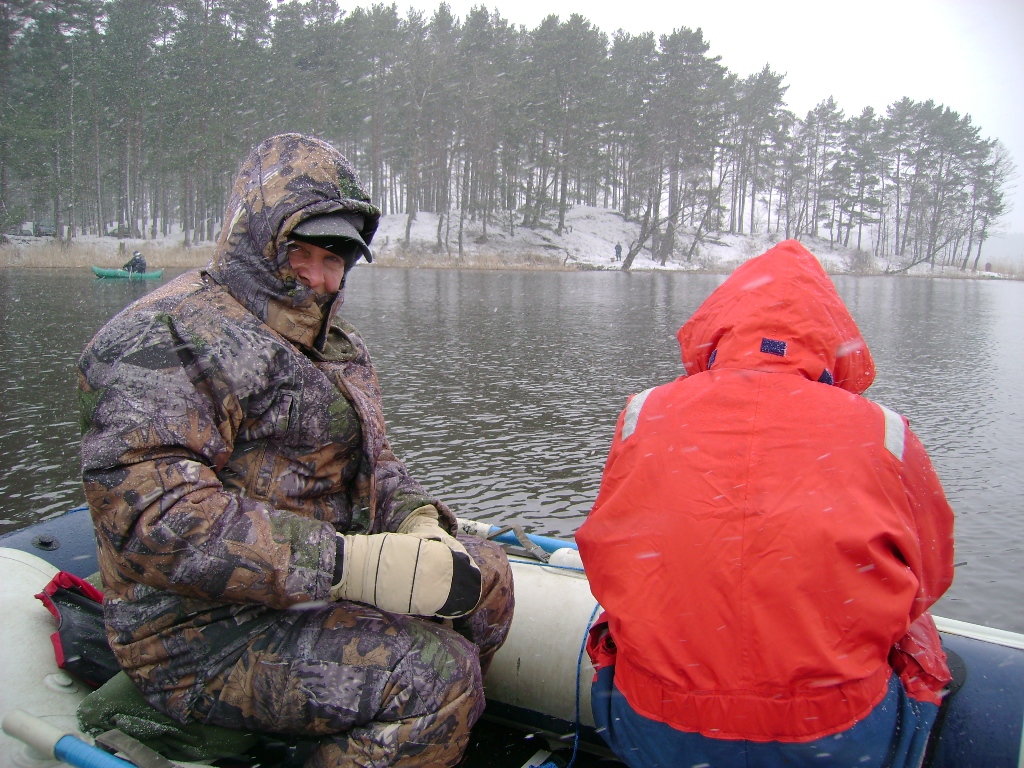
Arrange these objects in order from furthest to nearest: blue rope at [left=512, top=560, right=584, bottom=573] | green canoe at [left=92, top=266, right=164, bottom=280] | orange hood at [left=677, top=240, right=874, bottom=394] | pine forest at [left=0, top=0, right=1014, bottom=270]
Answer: pine forest at [left=0, top=0, right=1014, bottom=270] < green canoe at [left=92, top=266, right=164, bottom=280] < blue rope at [left=512, top=560, right=584, bottom=573] < orange hood at [left=677, top=240, right=874, bottom=394]

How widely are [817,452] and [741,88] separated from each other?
2685 inches

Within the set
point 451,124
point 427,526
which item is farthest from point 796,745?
point 451,124

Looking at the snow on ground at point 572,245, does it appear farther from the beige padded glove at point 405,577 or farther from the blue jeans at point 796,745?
the blue jeans at point 796,745

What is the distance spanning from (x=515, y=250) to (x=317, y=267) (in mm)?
50646

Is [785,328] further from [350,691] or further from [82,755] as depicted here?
[82,755]

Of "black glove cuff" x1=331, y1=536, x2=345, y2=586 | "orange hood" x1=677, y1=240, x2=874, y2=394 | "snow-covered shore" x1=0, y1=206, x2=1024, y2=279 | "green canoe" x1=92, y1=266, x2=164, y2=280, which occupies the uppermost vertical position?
"snow-covered shore" x1=0, y1=206, x2=1024, y2=279

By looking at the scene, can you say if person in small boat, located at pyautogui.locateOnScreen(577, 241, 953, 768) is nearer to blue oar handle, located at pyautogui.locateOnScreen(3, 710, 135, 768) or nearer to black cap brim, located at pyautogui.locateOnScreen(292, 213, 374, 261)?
black cap brim, located at pyautogui.locateOnScreen(292, 213, 374, 261)

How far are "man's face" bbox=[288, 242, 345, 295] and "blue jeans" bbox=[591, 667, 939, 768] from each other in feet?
4.95

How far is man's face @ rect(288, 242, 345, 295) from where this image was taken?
7.68 feet

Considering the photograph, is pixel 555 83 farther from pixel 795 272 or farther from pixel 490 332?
pixel 795 272

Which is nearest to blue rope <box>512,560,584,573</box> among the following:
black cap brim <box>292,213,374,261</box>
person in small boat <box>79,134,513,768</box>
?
person in small boat <box>79,134,513,768</box>

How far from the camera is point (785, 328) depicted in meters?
1.84

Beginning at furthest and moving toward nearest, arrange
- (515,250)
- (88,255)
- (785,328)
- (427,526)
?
(515,250) → (88,255) → (427,526) → (785,328)

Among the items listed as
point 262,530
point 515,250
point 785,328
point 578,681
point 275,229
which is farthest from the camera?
point 515,250
